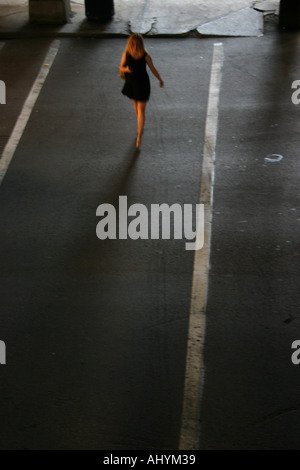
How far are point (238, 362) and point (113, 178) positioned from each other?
3.88 metres

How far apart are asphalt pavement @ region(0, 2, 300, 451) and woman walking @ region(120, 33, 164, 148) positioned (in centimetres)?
47

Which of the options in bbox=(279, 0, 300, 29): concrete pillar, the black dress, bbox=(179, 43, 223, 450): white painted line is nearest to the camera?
bbox=(179, 43, 223, 450): white painted line

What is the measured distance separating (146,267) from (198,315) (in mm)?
1022

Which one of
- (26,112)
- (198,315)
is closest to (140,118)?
(26,112)

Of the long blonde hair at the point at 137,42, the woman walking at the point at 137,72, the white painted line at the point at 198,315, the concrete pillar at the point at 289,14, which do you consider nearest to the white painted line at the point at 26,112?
the woman walking at the point at 137,72

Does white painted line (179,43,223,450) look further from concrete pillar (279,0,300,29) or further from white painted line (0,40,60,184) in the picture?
concrete pillar (279,0,300,29)

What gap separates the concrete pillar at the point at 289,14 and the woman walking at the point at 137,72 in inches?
195

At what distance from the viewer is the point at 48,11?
563 inches

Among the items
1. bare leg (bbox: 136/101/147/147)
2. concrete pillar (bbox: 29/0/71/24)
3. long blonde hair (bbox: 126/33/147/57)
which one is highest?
concrete pillar (bbox: 29/0/71/24)

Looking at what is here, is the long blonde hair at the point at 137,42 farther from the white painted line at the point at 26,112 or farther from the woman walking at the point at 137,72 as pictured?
the white painted line at the point at 26,112

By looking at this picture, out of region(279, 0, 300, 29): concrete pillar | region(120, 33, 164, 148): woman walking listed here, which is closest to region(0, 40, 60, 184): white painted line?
region(120, 33, 164, 148): woman walking

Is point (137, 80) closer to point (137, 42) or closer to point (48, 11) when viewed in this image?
point (137, 42)

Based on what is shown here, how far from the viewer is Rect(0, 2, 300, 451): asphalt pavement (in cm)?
609
